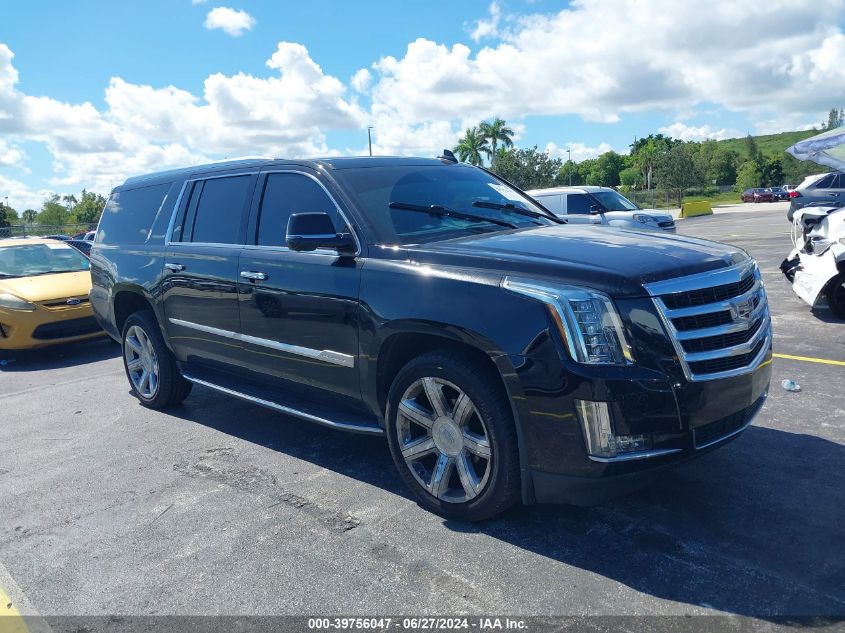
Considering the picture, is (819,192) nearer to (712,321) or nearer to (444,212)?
(444,212)

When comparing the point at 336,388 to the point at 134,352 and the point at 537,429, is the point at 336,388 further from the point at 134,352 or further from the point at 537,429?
the point at 134,352

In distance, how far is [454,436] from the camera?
11.5ft

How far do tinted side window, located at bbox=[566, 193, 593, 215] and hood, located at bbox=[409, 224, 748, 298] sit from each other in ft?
41.2

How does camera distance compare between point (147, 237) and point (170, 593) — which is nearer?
point (170, 593)

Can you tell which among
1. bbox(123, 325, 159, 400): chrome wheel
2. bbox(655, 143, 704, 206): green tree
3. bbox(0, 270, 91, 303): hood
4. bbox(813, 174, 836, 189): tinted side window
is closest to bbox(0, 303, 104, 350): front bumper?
bbox(0, 270, 91, 303): hood

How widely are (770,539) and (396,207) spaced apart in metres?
2.65

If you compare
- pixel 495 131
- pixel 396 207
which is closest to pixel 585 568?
pixel 396 207

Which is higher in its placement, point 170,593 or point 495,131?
point 495,131

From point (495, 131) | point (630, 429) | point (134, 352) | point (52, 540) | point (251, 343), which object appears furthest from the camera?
point (495, 131)

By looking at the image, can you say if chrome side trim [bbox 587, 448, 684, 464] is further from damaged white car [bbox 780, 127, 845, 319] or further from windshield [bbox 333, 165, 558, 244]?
damaged white car [bbox 780, 127, 845, 319]

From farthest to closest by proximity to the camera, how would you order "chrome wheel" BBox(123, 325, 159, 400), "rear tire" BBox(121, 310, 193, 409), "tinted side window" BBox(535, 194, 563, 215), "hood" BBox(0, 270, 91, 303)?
"tinted side window" BBox(535, 194, 563, 215) < "hood" BBox(0, 270, 91, 303) < "chrome wheel" BBox(123, 325, 159, 400) < "rear tire" BBox(121, 310, 193, 409)

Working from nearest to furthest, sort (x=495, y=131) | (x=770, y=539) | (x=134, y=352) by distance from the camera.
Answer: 1. (x=770, y=539)
2. (x=134, y=352)
3. (x=495, y=131)

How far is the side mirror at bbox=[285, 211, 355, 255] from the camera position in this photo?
12.8ft

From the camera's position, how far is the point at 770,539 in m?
3.21
